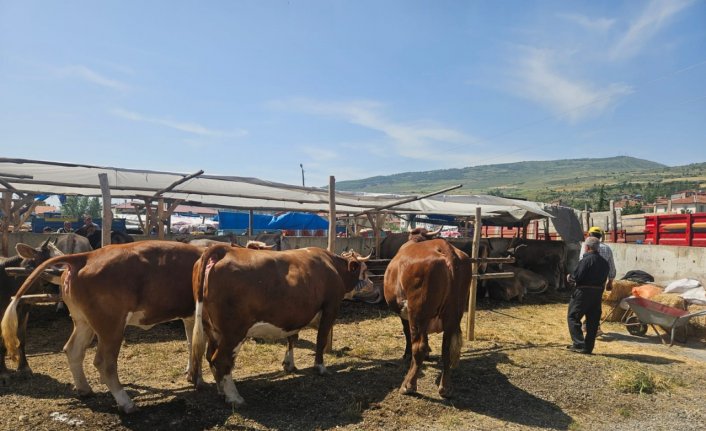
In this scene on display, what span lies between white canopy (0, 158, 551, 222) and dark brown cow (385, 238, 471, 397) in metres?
4.09

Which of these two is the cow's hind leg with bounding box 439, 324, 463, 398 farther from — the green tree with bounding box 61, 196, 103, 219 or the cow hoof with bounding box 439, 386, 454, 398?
the green tree with bounding box 61, 196, 103, 219

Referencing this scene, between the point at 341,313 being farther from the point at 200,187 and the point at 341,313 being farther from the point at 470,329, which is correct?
the point at 200,187

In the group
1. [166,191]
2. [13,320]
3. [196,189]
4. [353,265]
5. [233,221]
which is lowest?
[13,320]

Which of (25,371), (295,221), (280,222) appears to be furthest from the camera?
(295,221)

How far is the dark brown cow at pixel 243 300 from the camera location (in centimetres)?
488

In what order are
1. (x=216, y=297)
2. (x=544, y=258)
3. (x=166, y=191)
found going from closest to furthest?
(x=216, y=297) < (x=166, y=191) < (x=544, y=258)

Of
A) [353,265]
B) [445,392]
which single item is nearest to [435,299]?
[445,392]

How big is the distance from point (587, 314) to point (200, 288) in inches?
232

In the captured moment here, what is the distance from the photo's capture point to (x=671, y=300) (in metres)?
9.12

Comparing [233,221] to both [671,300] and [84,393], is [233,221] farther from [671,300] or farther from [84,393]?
[671,300]

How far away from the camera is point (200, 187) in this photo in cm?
964

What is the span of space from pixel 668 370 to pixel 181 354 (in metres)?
6.86

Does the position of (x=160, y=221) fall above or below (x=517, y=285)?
above

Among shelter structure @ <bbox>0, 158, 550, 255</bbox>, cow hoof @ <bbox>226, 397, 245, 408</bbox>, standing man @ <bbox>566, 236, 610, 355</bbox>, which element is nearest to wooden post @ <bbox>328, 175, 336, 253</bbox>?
shelter structure @ <bbox>0, 158, 550, 255</bbox>
